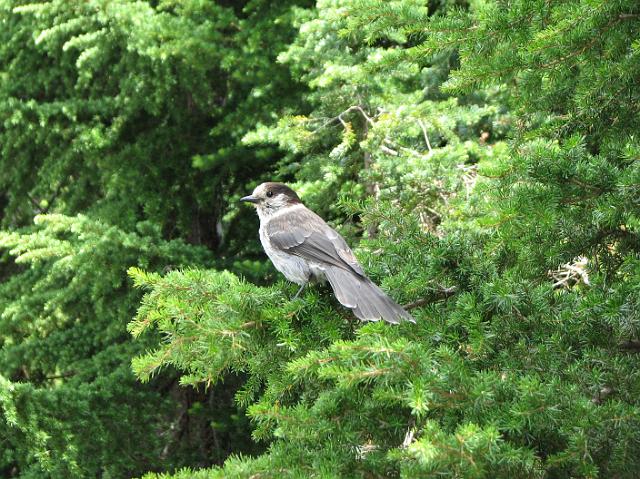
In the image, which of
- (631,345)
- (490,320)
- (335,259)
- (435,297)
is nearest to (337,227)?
(335,259)

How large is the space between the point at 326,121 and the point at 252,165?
1.92 metres

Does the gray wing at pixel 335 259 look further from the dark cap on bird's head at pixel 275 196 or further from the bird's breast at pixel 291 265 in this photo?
the dark cap on bird's head at pixel 275 196

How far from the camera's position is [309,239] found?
497 cm

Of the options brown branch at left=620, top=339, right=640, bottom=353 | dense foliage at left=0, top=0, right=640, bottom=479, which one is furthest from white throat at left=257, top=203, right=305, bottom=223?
brown branch at left=620, top=339, right=640, bottom=353

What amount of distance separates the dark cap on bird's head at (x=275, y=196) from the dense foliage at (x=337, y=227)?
331mm

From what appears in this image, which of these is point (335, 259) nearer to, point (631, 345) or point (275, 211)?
point (275, 211)

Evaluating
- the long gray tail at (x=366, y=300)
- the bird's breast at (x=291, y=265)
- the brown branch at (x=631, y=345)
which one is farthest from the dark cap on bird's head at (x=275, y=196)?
the brown branch at (x=631, y=345)

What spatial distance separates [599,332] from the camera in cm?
328

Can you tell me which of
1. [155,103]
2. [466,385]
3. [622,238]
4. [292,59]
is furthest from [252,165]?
[466,385]

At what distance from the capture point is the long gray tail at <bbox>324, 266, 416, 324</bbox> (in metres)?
3.62

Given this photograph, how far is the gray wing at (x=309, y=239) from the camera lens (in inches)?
180

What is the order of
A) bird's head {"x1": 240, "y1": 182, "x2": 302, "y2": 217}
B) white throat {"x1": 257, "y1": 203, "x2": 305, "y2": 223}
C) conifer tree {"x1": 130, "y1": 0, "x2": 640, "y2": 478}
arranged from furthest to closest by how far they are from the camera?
bird's head {"x1": 240, "y1": 182, "x2": 302, "y2": 217} < white throat {"x1": 257, "y1": 203, "x2": 305, "y2": 223} < conifer tree {"x1": 130, "y1": 0, "x2": 640, "y2": 478}

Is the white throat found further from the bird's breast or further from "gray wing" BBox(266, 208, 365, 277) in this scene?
the bird's breast

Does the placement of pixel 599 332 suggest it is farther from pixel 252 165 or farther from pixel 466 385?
pixel 252 165
